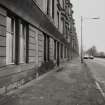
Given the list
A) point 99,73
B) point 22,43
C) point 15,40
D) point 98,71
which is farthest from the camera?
point 98,71

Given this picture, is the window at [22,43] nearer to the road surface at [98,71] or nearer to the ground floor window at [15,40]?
the ground floor window at [15,40]

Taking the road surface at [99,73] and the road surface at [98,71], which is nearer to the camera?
the road surface at [99,73]

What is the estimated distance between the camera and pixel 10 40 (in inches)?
363

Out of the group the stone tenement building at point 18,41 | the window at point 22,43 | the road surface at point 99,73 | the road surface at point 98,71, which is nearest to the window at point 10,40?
the stone tenement building at point 18,41

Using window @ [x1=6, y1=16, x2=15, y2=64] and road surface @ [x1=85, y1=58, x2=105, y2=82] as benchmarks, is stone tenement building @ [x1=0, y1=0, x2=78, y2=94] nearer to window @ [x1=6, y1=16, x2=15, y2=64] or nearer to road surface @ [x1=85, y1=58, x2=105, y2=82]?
window @ [x1=6, y1=16, x2=15, y2=64]

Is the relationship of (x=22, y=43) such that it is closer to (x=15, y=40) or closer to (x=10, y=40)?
(x=15, y=40)

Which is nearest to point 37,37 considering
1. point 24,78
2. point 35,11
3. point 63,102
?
point 35,11

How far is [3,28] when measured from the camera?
756 cm

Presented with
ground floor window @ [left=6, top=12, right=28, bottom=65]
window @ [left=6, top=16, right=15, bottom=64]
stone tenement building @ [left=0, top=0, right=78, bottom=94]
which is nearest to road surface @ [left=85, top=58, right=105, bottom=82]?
stone tenement building @ [left=0, top=0, right=78, bottom=94]

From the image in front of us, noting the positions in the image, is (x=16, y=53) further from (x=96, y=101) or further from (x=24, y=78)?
(x=96, y=101)

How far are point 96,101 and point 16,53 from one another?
4.36 meters

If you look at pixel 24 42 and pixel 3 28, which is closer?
pixel 3 28

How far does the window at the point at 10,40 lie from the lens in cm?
887

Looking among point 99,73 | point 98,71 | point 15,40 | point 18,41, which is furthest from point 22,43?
point 98,71
